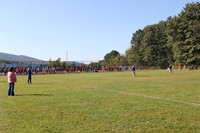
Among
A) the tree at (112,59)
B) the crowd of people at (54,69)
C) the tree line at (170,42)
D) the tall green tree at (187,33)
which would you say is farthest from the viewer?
the tree at (112,59)

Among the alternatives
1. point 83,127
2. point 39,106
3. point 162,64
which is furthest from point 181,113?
point 162,64

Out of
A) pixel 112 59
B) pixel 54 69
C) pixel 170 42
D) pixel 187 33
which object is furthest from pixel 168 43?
pixel 112 59

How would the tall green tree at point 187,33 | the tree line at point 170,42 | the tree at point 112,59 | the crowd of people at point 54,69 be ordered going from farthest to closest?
1. the tree at point 112,59
2. the crowd of people at point 54,69
3. the tree line at point 170,42
4. the tall green tree at point 187,33

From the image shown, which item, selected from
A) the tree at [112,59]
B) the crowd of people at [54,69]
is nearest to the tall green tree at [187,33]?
the crowd of people at [54,69]

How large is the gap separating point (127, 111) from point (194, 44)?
4834 centimetres

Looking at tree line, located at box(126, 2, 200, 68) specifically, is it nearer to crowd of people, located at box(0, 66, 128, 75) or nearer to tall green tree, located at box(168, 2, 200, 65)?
tall green tree, located at box(168, 2, 200, 65)

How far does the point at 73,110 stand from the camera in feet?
44.0

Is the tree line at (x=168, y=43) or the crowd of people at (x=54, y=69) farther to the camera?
the crowd of people at (x=54, y=69)

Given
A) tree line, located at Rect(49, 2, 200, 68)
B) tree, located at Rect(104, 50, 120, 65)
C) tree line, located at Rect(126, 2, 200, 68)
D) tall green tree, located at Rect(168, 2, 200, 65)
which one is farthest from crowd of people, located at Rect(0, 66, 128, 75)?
tall green tree, located at Rect(168, 2, 200, 65)

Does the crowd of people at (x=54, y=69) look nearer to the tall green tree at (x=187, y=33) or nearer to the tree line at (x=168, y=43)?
the tree line at (x=168, y=43)

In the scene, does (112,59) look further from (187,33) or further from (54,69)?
(187,33)

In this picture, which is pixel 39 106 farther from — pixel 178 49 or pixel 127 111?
pixel 178 49

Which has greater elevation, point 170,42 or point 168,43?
point 168,43

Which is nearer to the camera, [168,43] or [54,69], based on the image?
[54,69]
